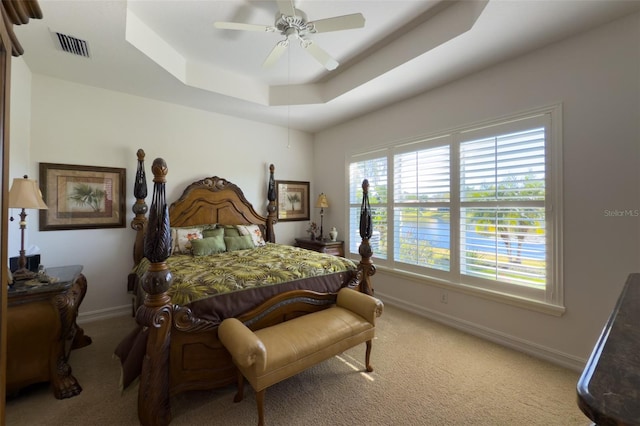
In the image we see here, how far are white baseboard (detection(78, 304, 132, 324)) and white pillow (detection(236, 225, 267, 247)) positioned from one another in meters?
1.70

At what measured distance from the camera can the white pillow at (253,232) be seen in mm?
3719

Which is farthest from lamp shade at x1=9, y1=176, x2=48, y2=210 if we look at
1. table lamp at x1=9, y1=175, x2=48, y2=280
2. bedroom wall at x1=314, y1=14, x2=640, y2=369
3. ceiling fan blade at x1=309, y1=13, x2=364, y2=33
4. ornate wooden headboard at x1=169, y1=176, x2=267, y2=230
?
bedroom wall at x1=314, y1=14, x2=640, y2=369

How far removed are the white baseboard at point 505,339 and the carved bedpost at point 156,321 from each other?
2829mm

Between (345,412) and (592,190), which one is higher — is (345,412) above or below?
below

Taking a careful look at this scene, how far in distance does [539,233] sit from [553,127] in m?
0.96

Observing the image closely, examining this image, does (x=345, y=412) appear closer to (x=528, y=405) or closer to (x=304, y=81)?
(x=528, y=405)

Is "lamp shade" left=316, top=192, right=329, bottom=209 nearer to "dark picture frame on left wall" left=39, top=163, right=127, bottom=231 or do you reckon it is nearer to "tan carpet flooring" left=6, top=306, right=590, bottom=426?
"tan carpet flooring" left=6, top=306, right=590, bottom=426

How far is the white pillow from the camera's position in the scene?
372 centimetres

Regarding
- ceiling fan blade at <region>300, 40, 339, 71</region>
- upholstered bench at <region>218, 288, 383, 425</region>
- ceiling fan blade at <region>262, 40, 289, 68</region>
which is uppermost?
ceiling fan blade at <region>262, 40, 289, 68</region>

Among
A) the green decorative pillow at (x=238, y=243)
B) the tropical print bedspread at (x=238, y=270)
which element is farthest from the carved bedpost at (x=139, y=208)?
the green decorative pillow at (x=238, y=243)

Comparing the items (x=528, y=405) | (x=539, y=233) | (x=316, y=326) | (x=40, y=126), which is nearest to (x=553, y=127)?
(x=539, y=233)

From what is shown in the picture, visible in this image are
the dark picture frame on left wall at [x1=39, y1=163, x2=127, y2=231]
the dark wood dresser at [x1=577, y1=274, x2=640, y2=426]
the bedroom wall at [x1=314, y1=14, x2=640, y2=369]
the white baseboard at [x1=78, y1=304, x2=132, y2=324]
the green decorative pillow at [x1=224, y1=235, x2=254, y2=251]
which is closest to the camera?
the dark wood dresser at [x1=577, y1=274, x2=640, y2=426]

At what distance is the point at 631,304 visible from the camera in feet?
3.39

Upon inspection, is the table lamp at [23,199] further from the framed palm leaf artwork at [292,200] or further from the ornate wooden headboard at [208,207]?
the framed palm leaf artwork at [292,200]
